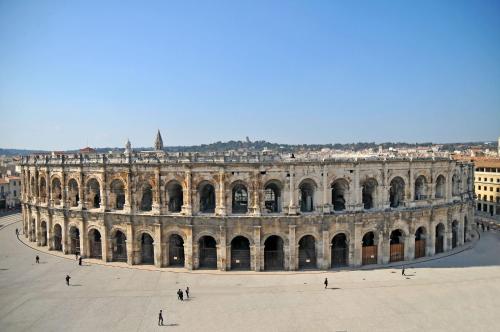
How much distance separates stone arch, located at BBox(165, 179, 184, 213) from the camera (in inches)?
1398

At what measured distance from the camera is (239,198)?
4688cm

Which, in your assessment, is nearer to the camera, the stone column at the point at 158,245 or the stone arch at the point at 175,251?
the stone column at the point at 158,245

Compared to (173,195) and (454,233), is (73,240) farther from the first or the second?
(454,233)

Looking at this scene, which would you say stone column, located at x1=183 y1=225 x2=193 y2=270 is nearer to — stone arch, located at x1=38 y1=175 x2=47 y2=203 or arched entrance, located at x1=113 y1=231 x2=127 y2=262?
arched entrance, located at x1=113 y1=231 x2=127 y2=262

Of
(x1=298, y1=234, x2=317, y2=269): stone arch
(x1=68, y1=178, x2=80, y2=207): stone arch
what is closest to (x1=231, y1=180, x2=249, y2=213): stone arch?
(x1=298, y1=234, x2=317, y2=269): stone arch

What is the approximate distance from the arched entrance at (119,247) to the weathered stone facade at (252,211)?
0.10m

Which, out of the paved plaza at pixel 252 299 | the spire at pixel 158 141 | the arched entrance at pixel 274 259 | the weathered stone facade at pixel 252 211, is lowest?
the paved plaza at pixel 252 299

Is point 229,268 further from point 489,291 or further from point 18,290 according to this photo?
point 489,291

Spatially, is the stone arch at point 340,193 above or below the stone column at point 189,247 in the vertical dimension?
above

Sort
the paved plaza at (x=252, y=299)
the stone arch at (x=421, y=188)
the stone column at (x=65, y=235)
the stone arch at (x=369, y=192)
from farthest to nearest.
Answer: the stone column at (x=65, y=235) < the stone arch at (x=421, y=188) < the stone arch at (x=369, y=192) < the paved plaza at (x=252, y=299)

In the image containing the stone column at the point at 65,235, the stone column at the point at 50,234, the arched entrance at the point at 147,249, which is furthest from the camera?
the stone column at the point at 50,234

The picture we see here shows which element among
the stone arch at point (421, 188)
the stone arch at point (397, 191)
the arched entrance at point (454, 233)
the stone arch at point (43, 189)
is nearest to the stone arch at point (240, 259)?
the stone arch at point (397, 191)

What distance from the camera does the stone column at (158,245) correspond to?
3503 cm

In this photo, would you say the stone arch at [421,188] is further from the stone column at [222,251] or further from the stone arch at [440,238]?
the stone column at [222,251]
